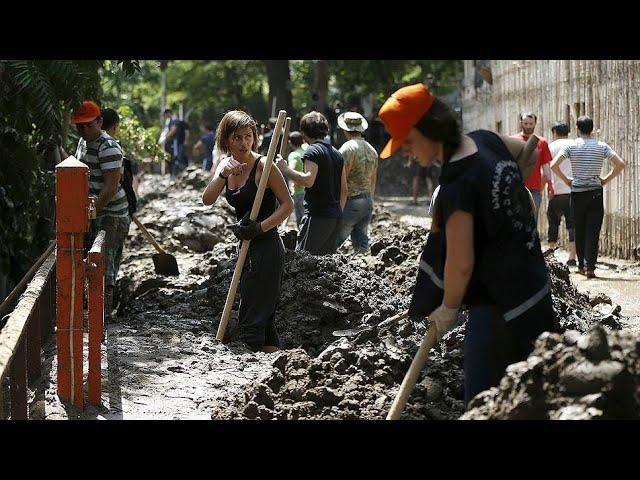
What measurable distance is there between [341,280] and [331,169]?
3.56 ft

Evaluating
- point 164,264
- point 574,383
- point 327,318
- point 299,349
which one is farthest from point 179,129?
point 574,383

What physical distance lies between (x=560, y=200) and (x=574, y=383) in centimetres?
1036

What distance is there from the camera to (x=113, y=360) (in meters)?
7.91

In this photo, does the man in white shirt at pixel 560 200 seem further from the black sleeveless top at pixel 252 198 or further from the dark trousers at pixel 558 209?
the black sleeveless top at pixel 252 198

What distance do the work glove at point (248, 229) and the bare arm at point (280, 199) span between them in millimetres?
40

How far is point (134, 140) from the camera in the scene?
833 inches

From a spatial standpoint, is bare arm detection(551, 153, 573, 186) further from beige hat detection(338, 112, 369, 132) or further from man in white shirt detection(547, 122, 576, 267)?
beige hat detection(338, 112, 369, 132)

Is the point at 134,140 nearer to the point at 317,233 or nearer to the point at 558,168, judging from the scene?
the point at 558,168

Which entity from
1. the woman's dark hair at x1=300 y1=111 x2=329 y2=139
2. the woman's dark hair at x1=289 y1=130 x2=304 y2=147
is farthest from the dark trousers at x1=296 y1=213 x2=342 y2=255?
the woman's dark hair at x1=289 y1=130 x2=304 y2=147

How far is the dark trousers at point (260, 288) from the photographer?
8.53 meters

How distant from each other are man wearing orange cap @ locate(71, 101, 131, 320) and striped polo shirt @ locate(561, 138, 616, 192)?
5.78 m

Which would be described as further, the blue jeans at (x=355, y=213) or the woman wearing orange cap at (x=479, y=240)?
the blue jeans at (x=355, y=213)

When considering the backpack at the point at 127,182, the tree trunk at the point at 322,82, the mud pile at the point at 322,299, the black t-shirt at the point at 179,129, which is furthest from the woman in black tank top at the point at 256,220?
the black t-shirt at the point at 179,129
